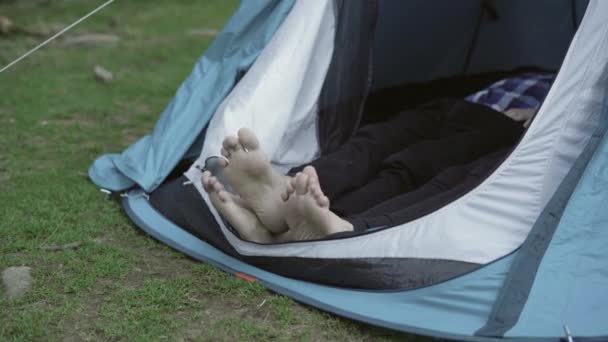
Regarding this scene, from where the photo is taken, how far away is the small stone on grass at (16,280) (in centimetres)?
238

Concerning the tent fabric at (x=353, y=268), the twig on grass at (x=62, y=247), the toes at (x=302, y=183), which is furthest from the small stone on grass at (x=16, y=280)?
the toes at (x=302, y=183)

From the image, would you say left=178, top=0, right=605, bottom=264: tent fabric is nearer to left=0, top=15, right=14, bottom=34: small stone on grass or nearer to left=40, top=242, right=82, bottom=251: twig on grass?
left=40, top=242, right=82, bottom=251: twig on grass

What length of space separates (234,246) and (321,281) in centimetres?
32

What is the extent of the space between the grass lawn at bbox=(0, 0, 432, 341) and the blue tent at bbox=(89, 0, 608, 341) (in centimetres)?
7

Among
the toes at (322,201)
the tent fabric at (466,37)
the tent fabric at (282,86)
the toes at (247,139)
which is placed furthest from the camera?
the tent fabric at (466,37)

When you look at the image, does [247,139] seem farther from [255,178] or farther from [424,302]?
[424,302]

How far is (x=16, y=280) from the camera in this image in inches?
95.9

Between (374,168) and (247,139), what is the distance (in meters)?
0.68

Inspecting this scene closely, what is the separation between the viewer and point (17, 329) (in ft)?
7.13

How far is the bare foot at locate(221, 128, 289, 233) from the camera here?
2283 mm

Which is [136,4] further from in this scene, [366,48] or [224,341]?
[224,341]

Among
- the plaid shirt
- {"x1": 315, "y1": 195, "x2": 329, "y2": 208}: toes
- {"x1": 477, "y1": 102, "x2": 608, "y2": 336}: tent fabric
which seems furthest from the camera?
the plaid shirt

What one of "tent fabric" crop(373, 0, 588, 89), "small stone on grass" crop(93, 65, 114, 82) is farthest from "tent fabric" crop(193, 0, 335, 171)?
"small stone on grass" crop(93, 65, 114, 82)

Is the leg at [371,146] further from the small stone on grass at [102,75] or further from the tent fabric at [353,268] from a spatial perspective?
the small stone on grass at [102,75]
